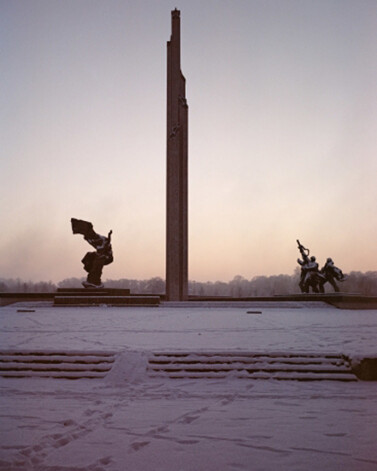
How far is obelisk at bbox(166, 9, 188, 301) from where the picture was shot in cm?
2492

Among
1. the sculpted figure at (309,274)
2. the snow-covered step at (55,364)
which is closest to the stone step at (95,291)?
the sculpted figure at (309,274)

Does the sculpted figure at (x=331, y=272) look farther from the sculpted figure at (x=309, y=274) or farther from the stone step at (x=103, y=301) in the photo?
the stone step at (x=103, y=301)

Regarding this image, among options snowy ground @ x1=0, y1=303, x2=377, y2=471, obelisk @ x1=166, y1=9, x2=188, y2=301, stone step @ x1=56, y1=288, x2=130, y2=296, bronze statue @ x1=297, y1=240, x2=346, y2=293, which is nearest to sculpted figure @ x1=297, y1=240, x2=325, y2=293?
bronze statue @ x1=297, y1=240, x2=346, y2=293

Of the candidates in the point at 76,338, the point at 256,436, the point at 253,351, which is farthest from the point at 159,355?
the point at 256,436

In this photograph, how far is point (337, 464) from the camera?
8.64 feet

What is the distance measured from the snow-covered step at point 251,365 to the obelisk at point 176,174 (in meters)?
19.3

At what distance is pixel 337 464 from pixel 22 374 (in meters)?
3.84

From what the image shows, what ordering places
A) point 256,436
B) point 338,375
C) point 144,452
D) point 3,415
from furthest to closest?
point 338,375 < point 3,415 < point 256,436 < point 144,452

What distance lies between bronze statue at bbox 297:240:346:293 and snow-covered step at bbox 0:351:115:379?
56.5ft

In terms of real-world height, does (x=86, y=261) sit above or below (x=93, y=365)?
above

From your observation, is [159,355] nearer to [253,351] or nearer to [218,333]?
[253,351]

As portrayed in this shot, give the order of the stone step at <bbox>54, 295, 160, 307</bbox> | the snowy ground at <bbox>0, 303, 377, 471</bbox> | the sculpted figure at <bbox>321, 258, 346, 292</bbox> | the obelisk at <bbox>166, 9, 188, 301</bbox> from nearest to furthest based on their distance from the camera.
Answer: the snowy ground at <bbox>0, 303, 377, 471</bbox>
the stone step at <bbox>54, 295, 160, 307</bbox>
the sculpted figure at <bbox>321, 258, 346, 292</bbox>
the obelisk at <bbox>166, 9, 188, 301</bbox>

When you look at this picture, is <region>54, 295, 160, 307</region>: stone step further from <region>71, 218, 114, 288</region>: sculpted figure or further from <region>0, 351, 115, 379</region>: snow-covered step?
<region>0, 351, 115, 379</region>: snow-covered step

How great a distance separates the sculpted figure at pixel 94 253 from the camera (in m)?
22.1
